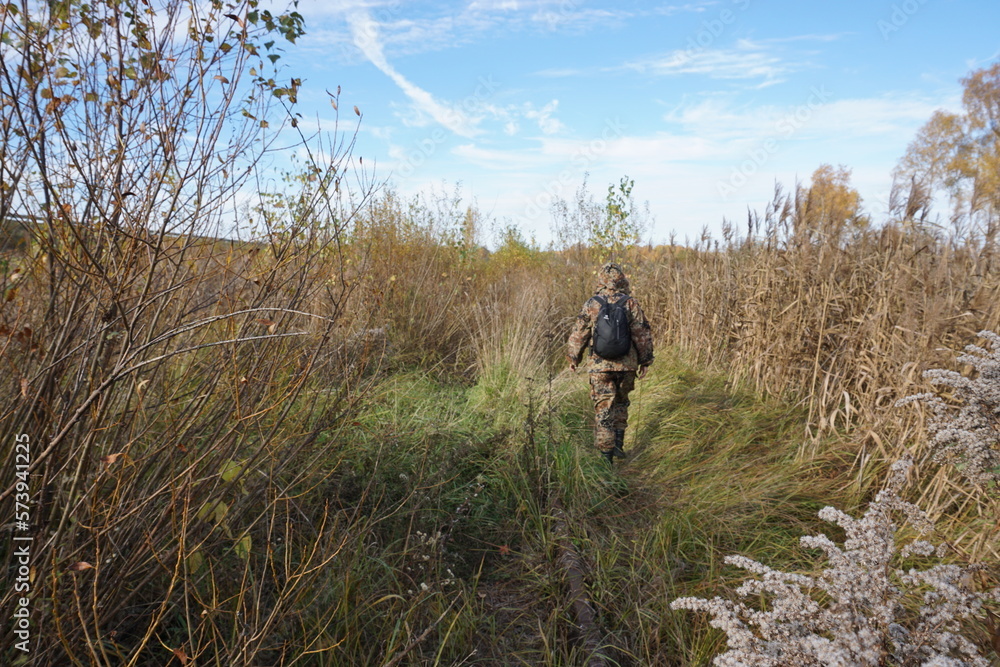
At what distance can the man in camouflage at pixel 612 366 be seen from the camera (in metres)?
5.50

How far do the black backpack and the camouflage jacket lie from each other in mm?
66

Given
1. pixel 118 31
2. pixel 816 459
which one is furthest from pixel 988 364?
pixel 118 31

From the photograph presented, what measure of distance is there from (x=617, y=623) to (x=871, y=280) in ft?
13.3

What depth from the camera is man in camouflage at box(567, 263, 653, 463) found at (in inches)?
216

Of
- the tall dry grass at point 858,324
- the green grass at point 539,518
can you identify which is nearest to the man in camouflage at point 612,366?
the green grass at point 539,518

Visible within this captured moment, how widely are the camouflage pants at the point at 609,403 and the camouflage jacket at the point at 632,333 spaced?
0.27 ft

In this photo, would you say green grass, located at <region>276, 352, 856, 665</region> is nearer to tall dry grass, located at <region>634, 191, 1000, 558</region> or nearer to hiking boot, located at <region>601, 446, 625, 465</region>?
hiking boot, located at <region>601, 446, 625, 465</region>

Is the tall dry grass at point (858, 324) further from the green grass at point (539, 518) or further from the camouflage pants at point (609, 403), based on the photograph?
the camouflage pants at point (609, 403)

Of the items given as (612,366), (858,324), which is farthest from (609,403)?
(858,324)

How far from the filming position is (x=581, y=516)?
396 cm

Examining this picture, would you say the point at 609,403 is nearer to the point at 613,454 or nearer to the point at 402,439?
the point at 613,454

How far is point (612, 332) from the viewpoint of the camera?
214 inches

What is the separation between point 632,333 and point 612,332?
0.30 metres

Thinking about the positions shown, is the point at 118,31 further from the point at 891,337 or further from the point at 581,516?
the point at 891,337
